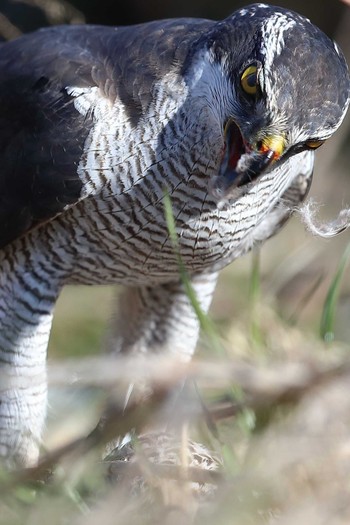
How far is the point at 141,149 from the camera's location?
3.54m

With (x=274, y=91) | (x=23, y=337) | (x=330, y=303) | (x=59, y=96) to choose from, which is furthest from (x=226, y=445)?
(x=59, y=96)

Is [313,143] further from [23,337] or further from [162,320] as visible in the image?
[162,320]

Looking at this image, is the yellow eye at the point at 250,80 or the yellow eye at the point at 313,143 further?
the yellow eye at the point at 313,143

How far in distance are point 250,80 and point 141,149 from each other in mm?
590

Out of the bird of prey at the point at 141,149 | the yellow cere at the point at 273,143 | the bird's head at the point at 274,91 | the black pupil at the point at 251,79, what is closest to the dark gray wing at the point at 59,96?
the bird of prey at the point at 141,149

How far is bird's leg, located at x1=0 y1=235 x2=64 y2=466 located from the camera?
3883 mm

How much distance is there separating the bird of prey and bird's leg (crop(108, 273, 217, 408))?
0.83 ft

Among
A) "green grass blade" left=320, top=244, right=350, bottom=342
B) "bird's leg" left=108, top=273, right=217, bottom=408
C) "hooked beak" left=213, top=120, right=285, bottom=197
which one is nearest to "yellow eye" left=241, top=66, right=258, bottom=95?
"hooked beak" left=213, top=120, right=285, bottom=197

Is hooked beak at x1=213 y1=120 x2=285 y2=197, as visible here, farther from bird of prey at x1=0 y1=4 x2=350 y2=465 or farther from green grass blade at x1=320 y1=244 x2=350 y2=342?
green grass blade at x1=320 y1=244 x2=350 y2=342

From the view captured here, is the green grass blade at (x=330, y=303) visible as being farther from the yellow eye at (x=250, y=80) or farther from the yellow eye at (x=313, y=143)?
the yellow eye at (x=250, y=80)

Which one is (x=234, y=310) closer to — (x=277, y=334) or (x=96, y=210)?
(x=277, y=334)

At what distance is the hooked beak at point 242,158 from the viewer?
3.01 m

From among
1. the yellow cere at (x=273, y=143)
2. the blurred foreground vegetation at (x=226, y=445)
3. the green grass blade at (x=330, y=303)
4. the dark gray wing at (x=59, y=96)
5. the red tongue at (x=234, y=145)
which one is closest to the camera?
the blurred foreground vegetation at (x=226, y=445)

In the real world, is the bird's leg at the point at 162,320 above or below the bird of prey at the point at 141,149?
below
